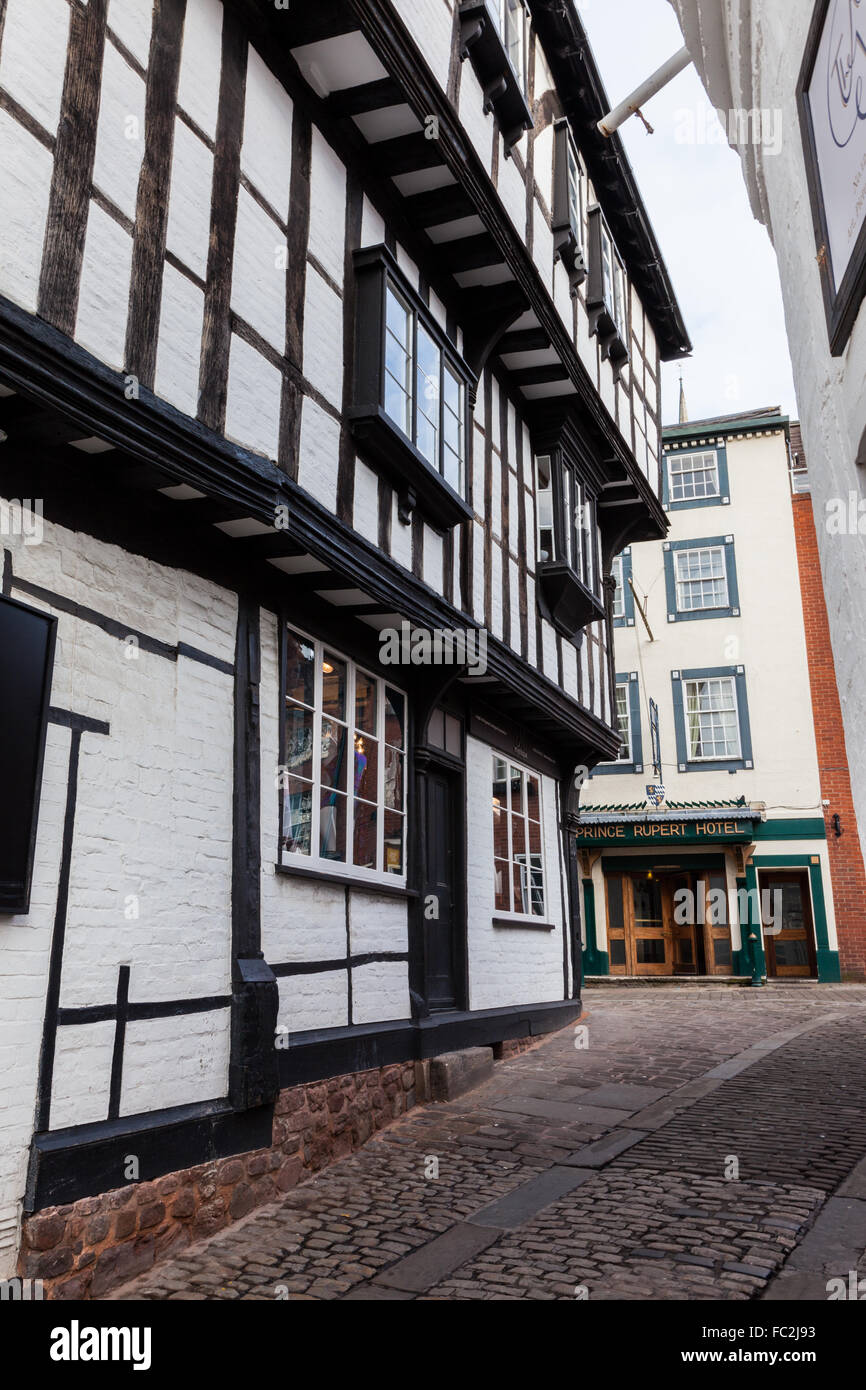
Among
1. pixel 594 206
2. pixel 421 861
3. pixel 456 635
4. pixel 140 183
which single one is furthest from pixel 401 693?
pixel 594 206

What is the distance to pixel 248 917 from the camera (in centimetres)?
552

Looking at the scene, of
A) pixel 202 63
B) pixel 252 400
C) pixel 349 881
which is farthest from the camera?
pixel 349 881

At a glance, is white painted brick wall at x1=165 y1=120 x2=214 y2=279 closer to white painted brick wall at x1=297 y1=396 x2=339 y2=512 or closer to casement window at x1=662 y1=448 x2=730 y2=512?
white painted brick wall at x1=297 y1=396 x2=339 y2=512

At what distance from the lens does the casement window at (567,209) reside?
998 cm

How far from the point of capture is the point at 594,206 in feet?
37.8

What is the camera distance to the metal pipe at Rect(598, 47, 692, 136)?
5.81 meters

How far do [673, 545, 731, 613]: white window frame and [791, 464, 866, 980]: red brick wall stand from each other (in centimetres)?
144

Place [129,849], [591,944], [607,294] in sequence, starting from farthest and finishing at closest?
1. [591,944]
2. [607,294]
3. [129,849]

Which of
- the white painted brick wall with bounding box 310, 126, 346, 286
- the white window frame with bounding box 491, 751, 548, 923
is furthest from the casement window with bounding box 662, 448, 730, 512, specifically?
the white painted brick wall with bounding box 310, 126, 346, 286

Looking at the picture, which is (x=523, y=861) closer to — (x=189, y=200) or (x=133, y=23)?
(x=189, y=200)

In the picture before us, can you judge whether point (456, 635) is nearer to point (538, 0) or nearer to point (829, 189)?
point (829, 189)

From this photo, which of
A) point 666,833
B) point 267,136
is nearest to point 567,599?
point 267,136

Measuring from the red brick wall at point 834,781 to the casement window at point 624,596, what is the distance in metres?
3.37

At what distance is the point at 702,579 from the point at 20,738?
18.8 m
